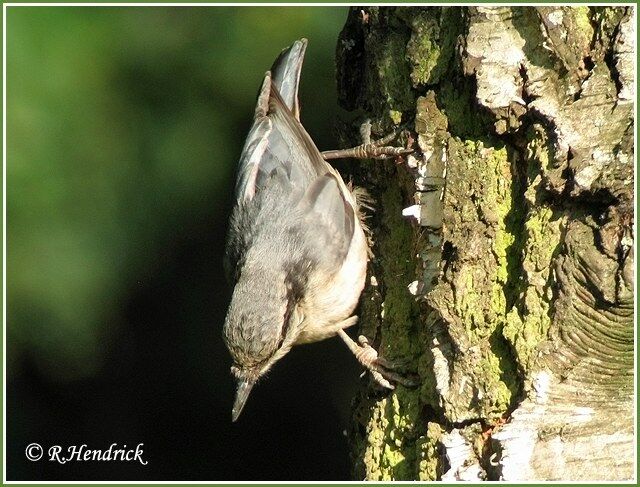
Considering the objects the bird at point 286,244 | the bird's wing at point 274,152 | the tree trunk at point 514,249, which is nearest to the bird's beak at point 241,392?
the bird at point 286,244

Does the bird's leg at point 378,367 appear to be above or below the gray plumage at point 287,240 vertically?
below

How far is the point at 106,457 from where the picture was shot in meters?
3.52

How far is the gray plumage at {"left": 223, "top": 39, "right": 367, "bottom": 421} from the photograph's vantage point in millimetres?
2543

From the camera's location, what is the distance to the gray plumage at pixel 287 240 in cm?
254

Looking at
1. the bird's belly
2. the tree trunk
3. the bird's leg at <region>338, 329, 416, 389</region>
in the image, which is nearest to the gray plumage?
the bird's belly

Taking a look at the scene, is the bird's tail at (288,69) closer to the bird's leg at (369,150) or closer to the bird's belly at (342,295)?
the bird's leg at (369,150)

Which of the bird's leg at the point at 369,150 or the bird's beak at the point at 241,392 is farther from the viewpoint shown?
the bird's beak at the point at 241,392

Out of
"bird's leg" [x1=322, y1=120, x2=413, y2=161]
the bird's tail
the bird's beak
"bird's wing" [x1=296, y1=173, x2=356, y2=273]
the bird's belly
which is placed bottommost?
the bird's beak

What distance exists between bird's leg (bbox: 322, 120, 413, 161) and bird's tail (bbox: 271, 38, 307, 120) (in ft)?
0.91

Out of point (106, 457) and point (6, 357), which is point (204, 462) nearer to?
point (106, 457)

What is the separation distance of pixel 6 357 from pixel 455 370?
5.90 ft

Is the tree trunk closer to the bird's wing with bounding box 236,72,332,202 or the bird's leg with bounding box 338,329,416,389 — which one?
the bird's leg with bounding box 338,329,416,389

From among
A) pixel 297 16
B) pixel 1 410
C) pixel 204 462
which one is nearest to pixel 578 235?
pixel 297 16

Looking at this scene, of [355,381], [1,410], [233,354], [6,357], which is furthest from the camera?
[355,381]
